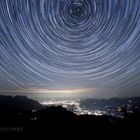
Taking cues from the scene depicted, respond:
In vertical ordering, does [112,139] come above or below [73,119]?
below

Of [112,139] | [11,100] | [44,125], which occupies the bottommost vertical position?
[112,139]

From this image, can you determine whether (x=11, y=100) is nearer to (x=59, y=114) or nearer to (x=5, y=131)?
(x=59, y=114)

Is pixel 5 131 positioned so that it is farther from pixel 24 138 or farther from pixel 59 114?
pixel 59 114

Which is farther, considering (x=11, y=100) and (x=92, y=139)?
(x=11, y=100)

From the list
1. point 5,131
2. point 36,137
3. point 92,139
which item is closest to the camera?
point 5,131

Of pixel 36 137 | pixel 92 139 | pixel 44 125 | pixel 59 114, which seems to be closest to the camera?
pixel 36 137

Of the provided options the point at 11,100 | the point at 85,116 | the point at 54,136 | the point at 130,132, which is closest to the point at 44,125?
the point at 54,136

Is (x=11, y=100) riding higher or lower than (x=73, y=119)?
higher

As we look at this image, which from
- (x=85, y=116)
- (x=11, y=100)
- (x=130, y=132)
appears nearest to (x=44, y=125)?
(x=85, y=116)

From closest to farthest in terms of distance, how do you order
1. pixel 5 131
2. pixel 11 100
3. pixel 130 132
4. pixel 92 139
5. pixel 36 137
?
pixel 5 131 → pixel 36 137 → pixel 92 139 → pixel 130 132 → pixel 11 100
